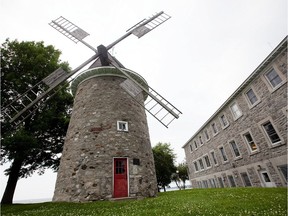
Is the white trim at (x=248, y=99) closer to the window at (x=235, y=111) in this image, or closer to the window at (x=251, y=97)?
the window at (x=251, y=97)

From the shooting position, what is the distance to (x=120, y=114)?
13.5 metres

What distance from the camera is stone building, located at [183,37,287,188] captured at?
1296 cm

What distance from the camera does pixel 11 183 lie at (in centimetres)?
1579

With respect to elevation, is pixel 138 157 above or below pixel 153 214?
above

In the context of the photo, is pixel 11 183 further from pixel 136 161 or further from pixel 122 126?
pixel 136 161

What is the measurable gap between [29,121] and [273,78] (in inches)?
886

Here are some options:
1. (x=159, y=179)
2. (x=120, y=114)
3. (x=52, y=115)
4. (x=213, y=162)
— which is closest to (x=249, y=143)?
(x=213, y=162)

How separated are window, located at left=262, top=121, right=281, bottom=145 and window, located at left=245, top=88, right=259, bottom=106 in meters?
2.14

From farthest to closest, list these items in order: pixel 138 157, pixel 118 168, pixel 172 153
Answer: pixel 172 153 < pixel 138 157 < pixel 118 168

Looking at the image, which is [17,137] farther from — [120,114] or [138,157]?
[138,157]

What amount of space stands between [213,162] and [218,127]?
548 centimetres

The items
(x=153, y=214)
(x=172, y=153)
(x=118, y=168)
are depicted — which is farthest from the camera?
(x=172, y=153)

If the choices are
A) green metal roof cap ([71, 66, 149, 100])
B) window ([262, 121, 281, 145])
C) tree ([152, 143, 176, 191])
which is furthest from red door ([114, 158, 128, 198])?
tree ([152, 143, 176, 191])

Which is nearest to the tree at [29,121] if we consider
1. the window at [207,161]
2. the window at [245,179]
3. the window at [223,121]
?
the window at [223,121]
